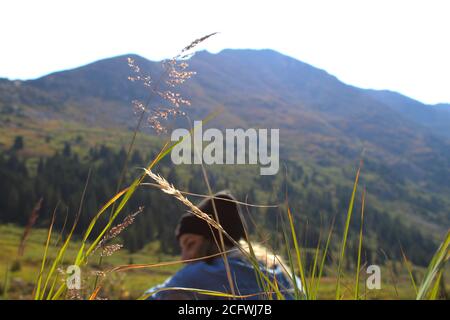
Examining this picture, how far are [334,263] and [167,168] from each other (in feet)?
488

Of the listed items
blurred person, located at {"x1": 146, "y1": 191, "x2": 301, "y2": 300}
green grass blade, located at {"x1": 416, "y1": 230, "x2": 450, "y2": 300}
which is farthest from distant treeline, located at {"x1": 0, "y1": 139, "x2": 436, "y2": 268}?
green grass blade, located at {"x1": 416, "y1": 230, "x2": 450, "y2": 300}

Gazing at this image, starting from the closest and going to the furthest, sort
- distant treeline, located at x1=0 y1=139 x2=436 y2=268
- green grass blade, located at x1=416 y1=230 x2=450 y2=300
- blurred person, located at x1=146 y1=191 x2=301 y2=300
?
green grass blade, located at x1=416 y1=230 x2=450 y2=300 < blurred person, located at x1=146 y1=191 x2=301 y2=300 < distant treeline, located at x1=0 y1=139 x2=436 y2=268

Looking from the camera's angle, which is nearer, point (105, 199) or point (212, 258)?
point (212, 258)

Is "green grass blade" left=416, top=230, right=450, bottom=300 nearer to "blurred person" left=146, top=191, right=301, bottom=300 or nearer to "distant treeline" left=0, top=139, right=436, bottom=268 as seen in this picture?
"blurred person" left=146, top=191, right=301, bottom=300

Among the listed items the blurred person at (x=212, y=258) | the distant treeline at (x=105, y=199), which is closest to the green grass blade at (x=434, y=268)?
the blurred person at (x=212, y=258)

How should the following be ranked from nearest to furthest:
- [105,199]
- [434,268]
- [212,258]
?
[434,268] < [212,258] < [105,199]

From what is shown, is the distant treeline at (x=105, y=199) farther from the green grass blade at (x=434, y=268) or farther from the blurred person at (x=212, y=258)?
the green grass blade at (x=434, y=268)

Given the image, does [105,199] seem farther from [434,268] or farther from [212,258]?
[434,268]

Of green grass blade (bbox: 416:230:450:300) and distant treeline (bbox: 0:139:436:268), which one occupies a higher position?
green grass blade (bbox: 416:230:450:300)

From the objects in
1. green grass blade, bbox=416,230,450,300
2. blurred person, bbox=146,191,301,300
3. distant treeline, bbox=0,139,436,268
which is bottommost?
distant treeline, bbox=0,139,436,268

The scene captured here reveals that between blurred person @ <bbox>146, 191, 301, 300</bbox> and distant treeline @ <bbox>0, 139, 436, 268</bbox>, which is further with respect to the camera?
distant treeline @ <bbox>0, 139, 436, 268</bbox>

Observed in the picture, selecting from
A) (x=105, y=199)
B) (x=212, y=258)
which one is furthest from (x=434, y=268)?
(x=105, y=199)

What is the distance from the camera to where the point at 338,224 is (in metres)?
140
